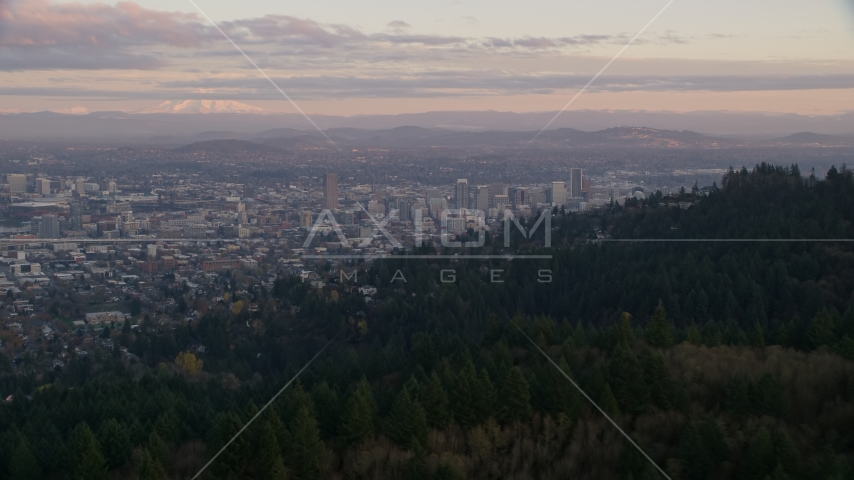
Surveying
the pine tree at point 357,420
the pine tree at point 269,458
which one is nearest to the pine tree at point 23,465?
the pine tree at point 269,458

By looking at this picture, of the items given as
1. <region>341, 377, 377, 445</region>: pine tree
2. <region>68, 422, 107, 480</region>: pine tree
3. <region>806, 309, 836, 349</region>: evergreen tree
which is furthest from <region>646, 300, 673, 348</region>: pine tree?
<region>68, 422, 107, 480</region>: pine tree

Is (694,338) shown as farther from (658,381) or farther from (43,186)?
(43,186)

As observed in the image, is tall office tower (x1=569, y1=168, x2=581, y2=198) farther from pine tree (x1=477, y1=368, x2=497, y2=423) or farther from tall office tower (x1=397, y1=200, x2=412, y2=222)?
pine tree (x1=477, y1=368, x2=497, y2=423)

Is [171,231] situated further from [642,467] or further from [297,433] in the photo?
[642,467]

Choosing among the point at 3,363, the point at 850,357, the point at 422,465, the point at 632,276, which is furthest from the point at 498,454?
the point at 3,363

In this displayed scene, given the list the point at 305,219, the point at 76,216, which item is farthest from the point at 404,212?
the point at 76,216

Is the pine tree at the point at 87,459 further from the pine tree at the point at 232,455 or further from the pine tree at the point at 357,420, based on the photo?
the pine tree at the point at 357,420
